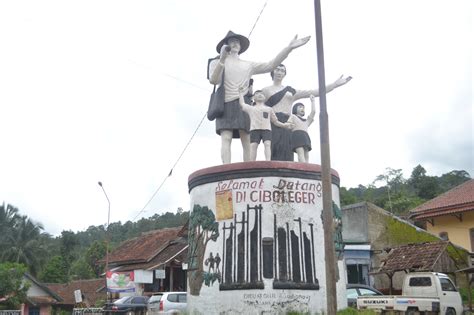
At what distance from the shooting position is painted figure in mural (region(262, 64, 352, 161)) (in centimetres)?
1616

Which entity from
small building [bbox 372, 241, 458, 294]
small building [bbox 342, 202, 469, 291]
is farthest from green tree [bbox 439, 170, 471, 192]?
small building [bbox 372, 241, 458, 294]

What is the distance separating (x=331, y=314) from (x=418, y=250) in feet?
49.4

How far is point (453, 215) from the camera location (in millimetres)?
32594

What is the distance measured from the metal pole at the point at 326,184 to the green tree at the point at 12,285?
91.3 ft

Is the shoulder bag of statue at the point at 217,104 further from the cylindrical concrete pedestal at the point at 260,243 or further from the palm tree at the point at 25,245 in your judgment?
the palm tree at the point at 25,245

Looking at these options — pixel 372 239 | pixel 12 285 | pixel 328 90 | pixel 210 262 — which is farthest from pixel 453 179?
pixel 210 262

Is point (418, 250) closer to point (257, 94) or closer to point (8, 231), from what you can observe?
point (257, 94)

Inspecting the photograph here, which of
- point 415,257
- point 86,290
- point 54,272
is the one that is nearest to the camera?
point 415,257

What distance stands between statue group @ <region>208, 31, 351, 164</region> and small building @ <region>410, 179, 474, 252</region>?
1788 cm

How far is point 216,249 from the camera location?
1362 cm

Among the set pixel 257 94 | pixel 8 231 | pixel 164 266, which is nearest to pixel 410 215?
pixel 164 266

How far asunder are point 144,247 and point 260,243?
24.7 m

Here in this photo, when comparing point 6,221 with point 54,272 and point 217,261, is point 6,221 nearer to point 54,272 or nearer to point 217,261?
point 54,272

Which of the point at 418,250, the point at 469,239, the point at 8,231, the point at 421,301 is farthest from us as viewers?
the point at 8,231
